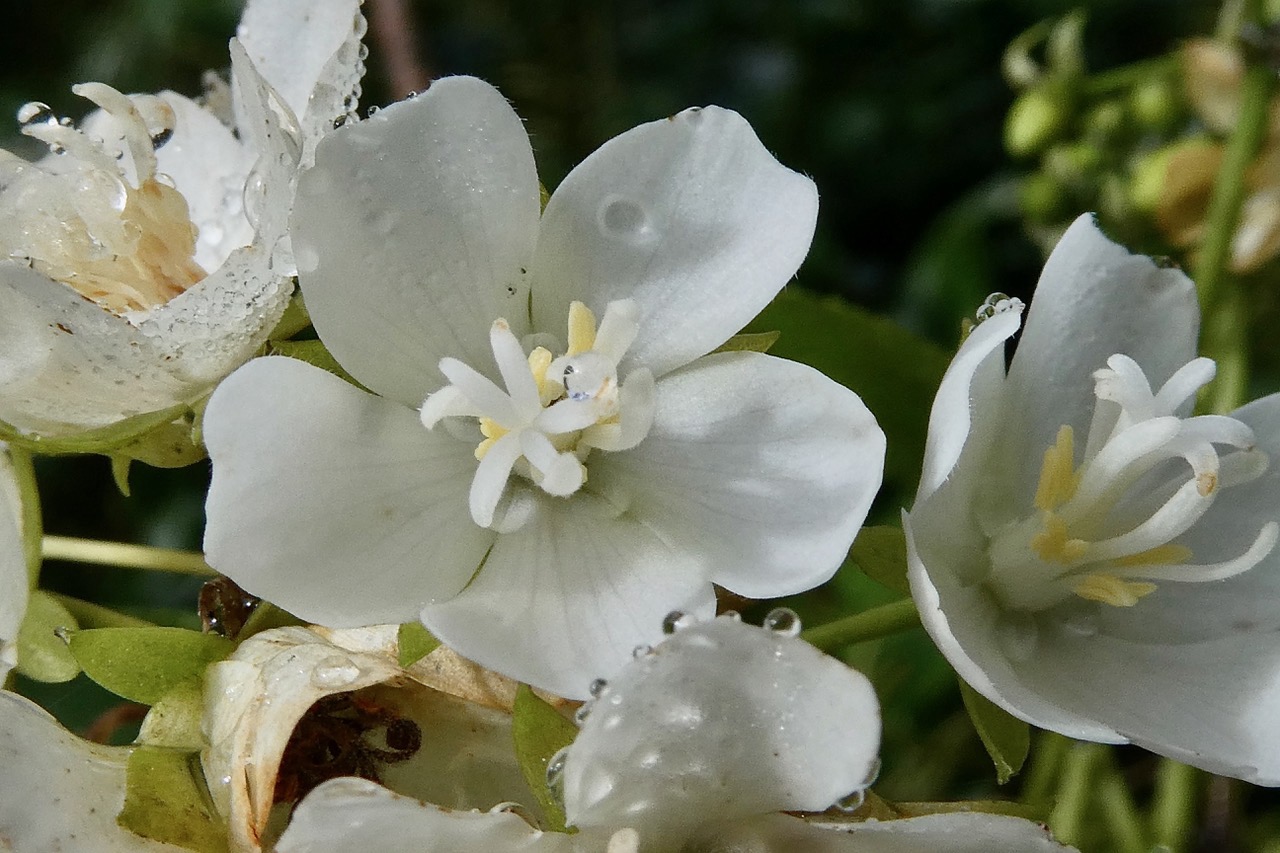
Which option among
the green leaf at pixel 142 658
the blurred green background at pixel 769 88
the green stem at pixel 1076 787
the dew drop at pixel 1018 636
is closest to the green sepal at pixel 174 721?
the green leaf at pixel 142 658

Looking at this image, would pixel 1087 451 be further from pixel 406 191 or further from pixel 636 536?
pixel 406 191

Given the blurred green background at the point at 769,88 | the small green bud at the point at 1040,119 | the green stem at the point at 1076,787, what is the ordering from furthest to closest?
the blurred green background at the point at 769,88 < the small green bud at the point at 1040,119 < the green stem at the point at 1076,787

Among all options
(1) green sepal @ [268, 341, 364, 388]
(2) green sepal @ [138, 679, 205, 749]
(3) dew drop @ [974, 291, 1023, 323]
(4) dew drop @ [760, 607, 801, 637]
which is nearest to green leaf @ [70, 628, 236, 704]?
(2) green sepal @ [138, 679, 205, 749]

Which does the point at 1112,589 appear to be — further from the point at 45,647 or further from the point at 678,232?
the point at 45,647

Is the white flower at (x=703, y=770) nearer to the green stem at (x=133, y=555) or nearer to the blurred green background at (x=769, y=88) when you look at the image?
the green stem at (x=133, y=555)

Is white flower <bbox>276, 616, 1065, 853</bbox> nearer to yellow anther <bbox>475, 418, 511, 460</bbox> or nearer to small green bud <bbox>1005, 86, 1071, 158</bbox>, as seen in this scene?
yellow anther <bbox>475, 418, 511, 460</bbox>

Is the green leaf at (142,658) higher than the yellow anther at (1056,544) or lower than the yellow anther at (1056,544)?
lower

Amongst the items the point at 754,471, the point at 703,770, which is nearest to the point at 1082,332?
the point at 754,471

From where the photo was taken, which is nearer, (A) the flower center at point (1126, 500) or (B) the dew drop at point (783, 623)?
(B) the dew drop at point (783, 623)
